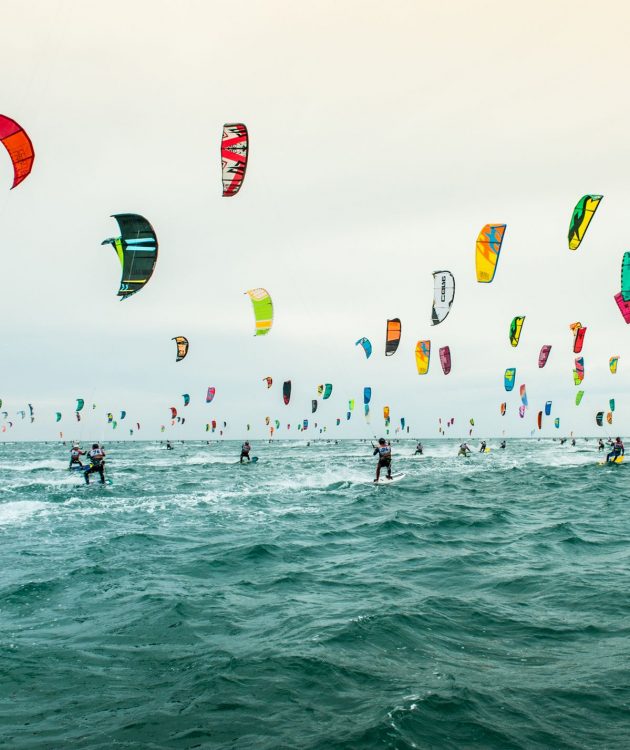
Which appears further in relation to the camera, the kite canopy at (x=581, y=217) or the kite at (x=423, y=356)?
the kite at (x=423, y=356)

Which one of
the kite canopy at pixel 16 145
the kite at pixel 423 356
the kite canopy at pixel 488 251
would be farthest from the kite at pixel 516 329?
the kite canopy at pixel 16 145

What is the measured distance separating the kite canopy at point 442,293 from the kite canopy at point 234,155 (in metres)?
9.12

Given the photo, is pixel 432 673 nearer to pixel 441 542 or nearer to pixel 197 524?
pixel 441 542

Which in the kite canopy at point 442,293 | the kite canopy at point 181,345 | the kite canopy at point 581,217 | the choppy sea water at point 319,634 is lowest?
the choppy sea water at point 319,634

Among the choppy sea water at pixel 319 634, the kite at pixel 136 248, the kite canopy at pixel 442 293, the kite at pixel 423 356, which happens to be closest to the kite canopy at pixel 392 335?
the kite at pixel 423 356

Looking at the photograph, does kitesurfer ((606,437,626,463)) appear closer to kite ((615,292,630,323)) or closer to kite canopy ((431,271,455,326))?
kite ((615,292,630,323))

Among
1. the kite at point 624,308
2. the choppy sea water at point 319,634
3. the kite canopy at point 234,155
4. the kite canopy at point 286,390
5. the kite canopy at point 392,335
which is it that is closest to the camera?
the choppy sea water at point 319,634

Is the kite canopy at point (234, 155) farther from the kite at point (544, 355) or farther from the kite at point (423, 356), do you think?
the kite at point (544, 355)

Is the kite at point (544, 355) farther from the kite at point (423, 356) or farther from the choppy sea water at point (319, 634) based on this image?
the choppy sea water at point (319, 634)

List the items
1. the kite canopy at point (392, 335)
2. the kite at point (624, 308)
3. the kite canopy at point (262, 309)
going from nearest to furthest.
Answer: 1. the kite at point (624, 308)
2. the kite canopy at point (262, 309)
3. the kite canopy at point (392, 335)

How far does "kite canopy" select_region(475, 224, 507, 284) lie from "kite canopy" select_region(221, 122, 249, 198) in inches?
306

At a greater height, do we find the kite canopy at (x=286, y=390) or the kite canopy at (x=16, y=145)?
the kite canopy at (x=16, y=145)

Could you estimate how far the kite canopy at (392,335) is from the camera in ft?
86.2

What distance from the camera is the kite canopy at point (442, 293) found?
2102 cm
